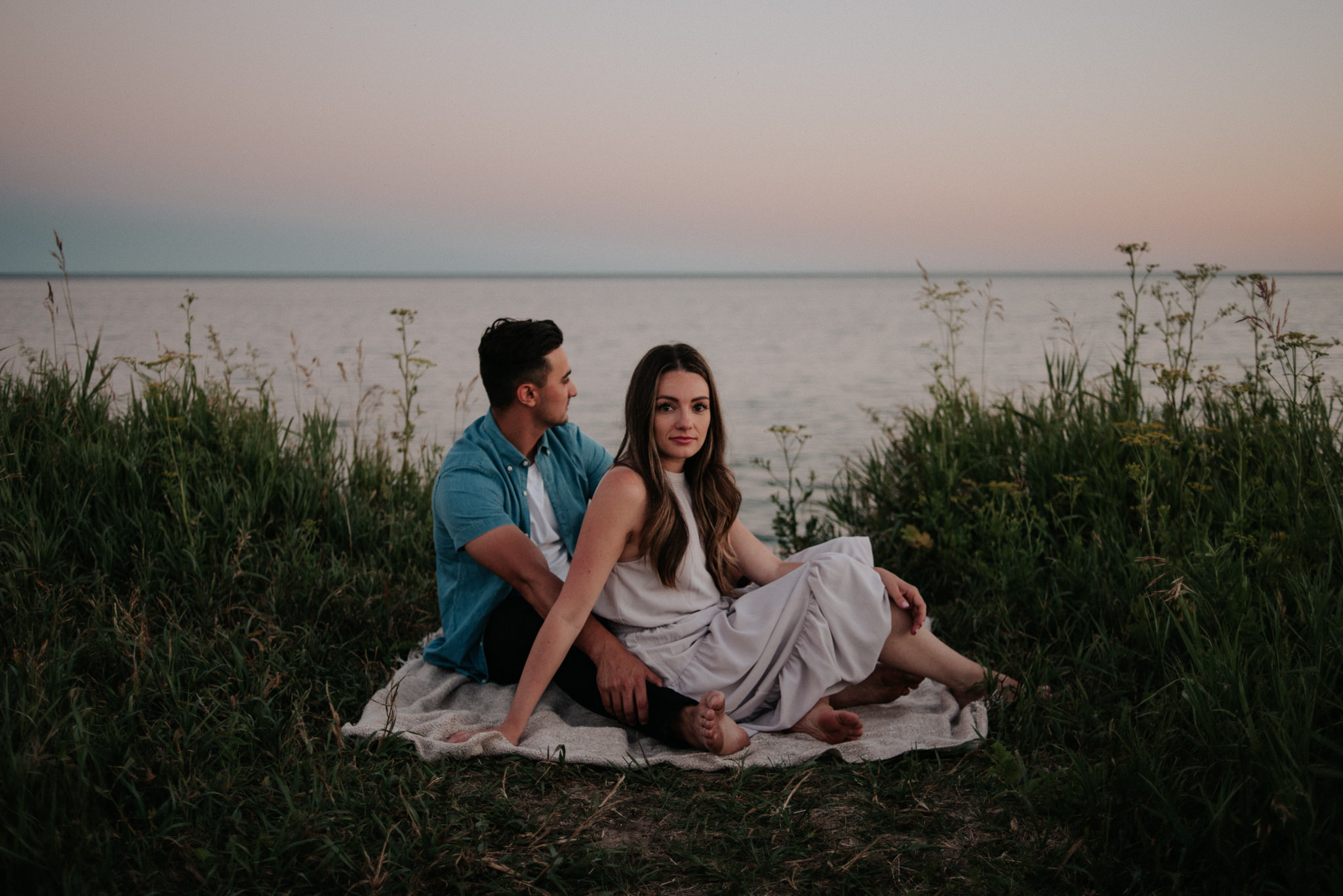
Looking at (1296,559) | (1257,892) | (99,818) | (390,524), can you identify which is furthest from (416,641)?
(1296,559)

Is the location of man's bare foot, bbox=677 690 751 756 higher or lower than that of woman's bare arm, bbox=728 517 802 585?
lower

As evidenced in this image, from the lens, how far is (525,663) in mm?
3145

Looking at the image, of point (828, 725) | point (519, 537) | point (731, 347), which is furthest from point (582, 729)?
point (731, 347)

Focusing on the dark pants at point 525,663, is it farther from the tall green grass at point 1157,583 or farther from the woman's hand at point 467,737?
the tall green grass at point 1157,583

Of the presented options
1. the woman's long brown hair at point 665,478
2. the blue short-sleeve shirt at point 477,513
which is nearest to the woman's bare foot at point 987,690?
the woman's long brown hair at point 665,478

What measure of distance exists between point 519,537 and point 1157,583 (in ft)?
7.84

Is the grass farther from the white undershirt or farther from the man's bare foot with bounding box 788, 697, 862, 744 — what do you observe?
the white undershirt

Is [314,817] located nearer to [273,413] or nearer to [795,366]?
[273,413]

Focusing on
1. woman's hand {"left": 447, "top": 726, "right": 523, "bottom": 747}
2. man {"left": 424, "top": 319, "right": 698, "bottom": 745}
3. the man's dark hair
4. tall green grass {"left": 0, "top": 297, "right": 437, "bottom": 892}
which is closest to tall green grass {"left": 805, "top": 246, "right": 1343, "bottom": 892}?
man {"left": 424, "top": 319, "right": 698, "bottom": 745}

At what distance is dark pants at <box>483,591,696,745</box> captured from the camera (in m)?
3.03

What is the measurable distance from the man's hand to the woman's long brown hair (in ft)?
0.99

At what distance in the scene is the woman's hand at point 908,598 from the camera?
3088 mm

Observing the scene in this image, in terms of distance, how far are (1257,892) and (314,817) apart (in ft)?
7.52

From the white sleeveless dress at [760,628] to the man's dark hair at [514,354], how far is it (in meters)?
0.68
